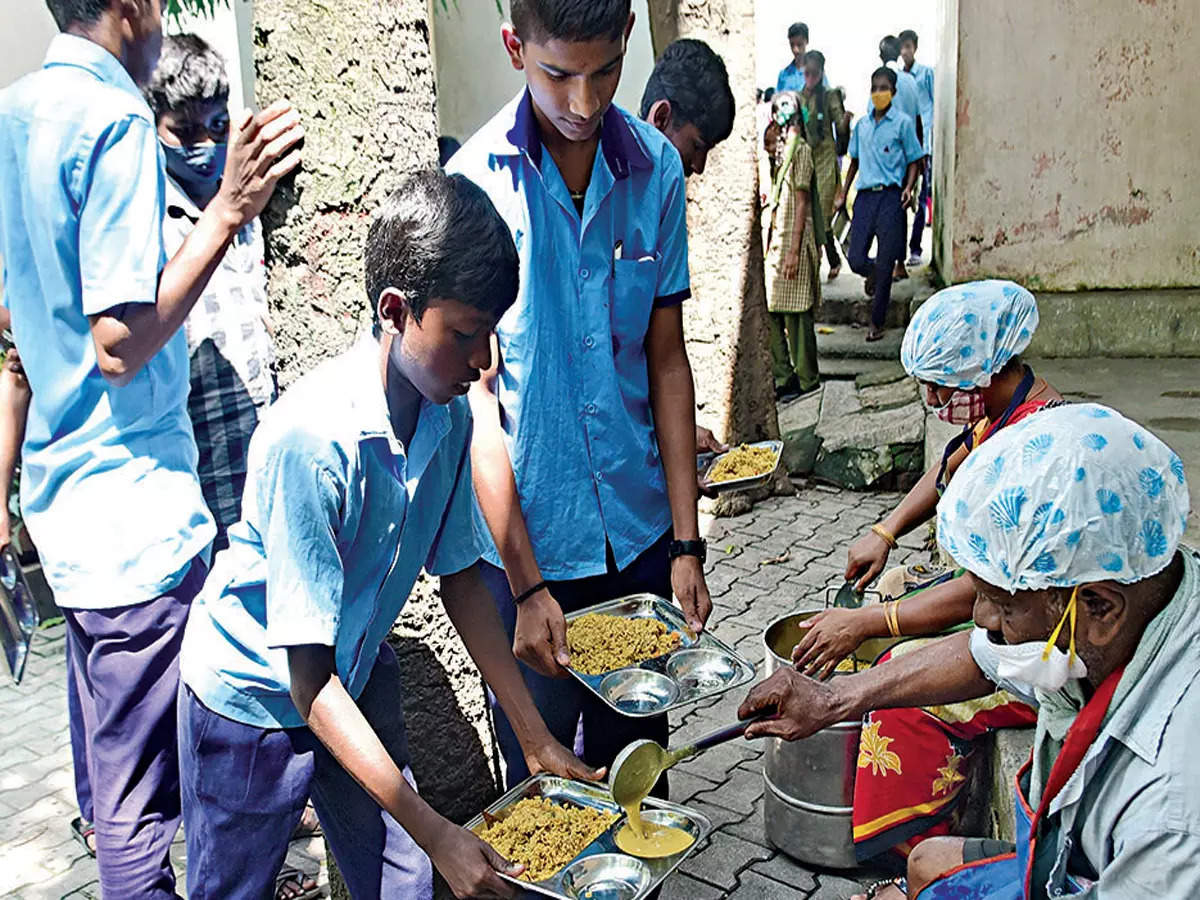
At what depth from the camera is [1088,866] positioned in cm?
176

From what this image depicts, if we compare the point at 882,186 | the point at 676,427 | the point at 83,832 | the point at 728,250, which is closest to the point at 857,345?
the point at 882,186

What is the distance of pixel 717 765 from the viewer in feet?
12.9

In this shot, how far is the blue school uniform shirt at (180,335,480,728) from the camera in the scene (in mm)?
1848

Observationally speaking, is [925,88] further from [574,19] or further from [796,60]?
[574,19]

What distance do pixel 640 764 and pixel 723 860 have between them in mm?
1208

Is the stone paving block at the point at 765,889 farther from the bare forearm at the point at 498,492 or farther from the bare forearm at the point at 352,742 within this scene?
the bare forearm at the point at 352,742

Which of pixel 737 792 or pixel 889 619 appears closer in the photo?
pixel 889 619

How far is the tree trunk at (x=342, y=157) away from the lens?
2.36m

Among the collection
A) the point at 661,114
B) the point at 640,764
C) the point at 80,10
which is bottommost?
the point at 640,764

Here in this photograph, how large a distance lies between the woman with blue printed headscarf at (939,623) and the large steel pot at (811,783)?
95 mm

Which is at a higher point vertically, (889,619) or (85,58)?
(85,58)

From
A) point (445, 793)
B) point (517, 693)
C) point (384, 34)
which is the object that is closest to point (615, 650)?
point (517, 693)

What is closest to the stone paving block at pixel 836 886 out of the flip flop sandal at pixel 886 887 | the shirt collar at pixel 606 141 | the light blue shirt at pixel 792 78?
the flip flop sandal at pixel 886 887

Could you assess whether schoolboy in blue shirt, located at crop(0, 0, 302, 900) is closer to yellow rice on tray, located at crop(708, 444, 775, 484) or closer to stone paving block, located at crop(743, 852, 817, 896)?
stone paving block, located at crop(743, 852, 817, 896)
